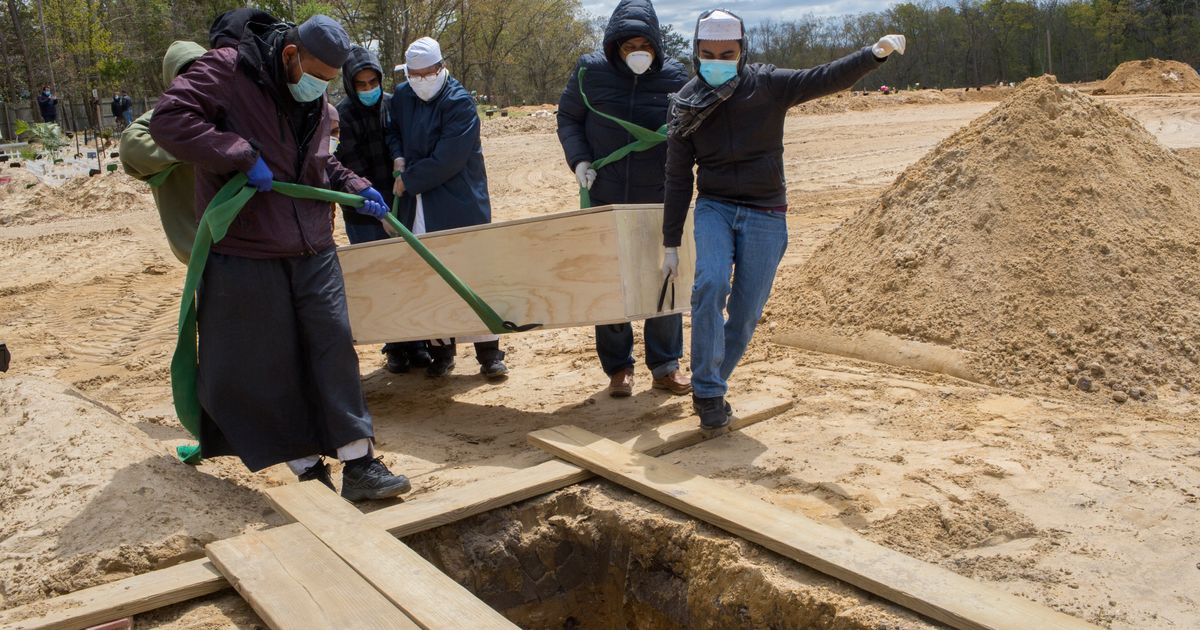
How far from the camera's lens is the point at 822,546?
297 cm

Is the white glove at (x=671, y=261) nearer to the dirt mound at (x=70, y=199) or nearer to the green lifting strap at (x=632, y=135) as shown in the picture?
the green lifting strap at (x=632, y=135)

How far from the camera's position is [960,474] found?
3631 millimetres

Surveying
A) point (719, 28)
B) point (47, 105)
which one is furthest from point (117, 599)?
point (47, 105)

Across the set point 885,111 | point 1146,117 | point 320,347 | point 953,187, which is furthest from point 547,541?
point 885,111

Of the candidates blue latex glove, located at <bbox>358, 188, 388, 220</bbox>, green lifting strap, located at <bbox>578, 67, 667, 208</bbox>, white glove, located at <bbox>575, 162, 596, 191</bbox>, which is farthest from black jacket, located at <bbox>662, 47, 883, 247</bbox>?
blue latex glove, located at <bbox>358, 188, 388, 220</bbox>

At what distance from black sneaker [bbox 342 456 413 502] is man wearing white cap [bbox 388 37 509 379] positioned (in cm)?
159

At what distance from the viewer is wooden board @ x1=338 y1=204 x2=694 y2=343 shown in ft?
13.4

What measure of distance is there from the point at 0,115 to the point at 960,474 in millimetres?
30957

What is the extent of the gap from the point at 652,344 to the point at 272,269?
2029 millimetres

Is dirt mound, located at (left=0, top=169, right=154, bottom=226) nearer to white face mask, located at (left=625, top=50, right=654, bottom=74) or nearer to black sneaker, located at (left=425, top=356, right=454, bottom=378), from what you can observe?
black sneaker, located at (left=425, top=356, right=454, bottom=378)

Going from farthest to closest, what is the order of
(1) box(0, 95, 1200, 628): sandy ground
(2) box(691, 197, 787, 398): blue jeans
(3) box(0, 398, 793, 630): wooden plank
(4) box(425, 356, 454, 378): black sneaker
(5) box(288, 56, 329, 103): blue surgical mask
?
(4) box(425, 356, 454, 378): black sneaker < (2) box(691, 197, 787, 398): blue jeans < (5) box(288, 56, 329, 103): blue surgical mask < (1) box(0, 95, 1200, 628): sandy ground < (3) box(0, 398, 793, 630): wooden plank

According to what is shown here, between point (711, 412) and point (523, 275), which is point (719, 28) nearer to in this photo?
point (523, 275)

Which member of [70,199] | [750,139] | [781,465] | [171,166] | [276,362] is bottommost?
[781,465]

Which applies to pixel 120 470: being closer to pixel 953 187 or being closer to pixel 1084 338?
pixel 1084 338
